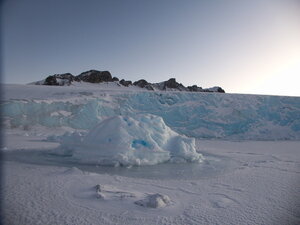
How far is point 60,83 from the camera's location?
2655 cm

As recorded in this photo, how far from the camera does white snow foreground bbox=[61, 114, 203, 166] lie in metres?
5.04

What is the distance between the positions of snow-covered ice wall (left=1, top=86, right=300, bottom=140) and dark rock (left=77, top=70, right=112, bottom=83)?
18081mm

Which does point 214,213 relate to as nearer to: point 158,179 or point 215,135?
point 158,179

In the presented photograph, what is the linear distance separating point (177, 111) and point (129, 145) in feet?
25.5

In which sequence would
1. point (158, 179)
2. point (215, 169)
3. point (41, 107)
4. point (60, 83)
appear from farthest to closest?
point (60, 83) < point (41, 107) < point (215, 169) < point (158, 179)

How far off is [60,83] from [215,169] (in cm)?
2455

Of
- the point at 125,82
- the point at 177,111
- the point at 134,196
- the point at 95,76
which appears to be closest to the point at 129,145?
the point at 134,196

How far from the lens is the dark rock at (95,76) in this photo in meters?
30.3

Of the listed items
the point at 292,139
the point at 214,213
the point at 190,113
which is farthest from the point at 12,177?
the point at 292,139

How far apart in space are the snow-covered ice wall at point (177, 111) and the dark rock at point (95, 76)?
1808cm

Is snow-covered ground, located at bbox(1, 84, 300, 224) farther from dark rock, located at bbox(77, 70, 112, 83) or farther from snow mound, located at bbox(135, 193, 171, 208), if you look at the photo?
dark rock, located at bbox(77, 70, 112, 83)

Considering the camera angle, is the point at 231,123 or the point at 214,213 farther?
the point at 231,123

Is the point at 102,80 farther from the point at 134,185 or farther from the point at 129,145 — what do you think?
the point at 134,185

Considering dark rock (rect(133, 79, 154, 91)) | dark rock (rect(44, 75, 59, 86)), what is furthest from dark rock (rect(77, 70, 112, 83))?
dark rock (rect(44, 75, 59, 86))
